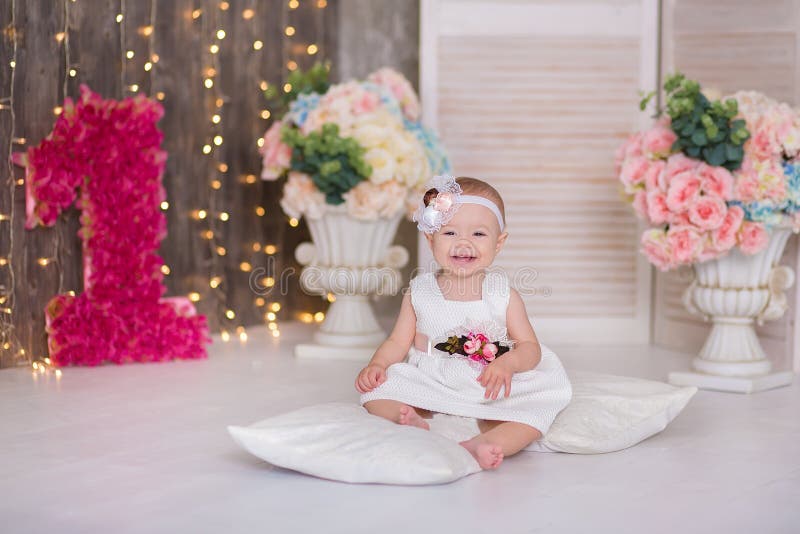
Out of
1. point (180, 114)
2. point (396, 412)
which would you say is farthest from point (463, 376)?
point (180, 114)

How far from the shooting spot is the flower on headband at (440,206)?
2367 mm

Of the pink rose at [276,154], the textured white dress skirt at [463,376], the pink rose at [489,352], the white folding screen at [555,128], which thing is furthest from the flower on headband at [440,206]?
the white folding screen at [555,128]

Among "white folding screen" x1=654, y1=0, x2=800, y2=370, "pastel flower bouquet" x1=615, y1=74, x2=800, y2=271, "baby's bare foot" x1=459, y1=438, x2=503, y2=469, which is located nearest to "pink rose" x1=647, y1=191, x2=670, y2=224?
"pastel flower bouquet" x1=615, y1=74, x2=800, y2=271

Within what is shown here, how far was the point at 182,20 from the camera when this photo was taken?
3.78 metres

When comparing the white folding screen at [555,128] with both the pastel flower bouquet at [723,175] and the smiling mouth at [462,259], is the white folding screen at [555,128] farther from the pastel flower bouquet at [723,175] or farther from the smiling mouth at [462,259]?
the smiling mouth at [462,259]

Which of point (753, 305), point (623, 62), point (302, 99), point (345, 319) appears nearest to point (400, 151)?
point (302, 99)

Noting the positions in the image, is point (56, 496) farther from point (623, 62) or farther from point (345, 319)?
point (623, 62)

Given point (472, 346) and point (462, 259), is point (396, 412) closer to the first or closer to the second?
point (472, 346)

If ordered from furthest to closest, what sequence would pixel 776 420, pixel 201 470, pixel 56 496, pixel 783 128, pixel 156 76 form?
pixel 156 76 < pixel 783 128 < pixel 776 420 < pixel 201 470 < pixel 56 496

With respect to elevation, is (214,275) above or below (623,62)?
below

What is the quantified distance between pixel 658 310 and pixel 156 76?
197cm

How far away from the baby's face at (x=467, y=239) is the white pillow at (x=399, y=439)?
1.17 ft

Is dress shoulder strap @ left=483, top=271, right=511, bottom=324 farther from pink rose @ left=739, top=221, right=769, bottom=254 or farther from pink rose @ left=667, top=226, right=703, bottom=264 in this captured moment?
pink rose @ left=739, top=221, right=769, bottom=254

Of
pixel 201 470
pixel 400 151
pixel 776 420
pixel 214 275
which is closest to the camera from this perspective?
pixel 201 470
